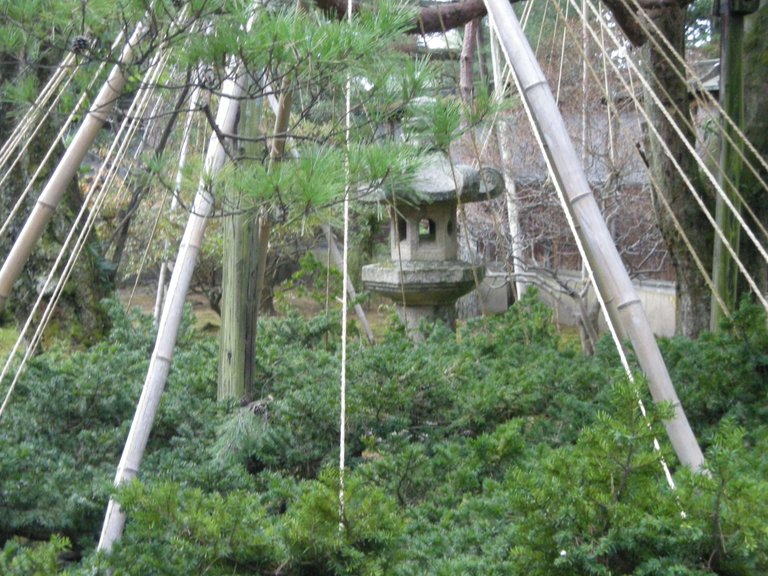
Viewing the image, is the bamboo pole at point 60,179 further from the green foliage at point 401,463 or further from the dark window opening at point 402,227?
the dark window opening at point 402,227

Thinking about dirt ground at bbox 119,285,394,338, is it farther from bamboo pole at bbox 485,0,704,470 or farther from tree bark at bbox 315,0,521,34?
bamboo pole at bbox 485,0,704,470

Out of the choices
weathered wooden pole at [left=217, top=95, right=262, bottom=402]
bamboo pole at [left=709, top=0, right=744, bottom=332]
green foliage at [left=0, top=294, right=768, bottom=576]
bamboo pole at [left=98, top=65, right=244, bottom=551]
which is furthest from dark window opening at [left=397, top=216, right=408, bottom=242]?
bamboo pole at [left=98, top=65, right=244, bottom=551]

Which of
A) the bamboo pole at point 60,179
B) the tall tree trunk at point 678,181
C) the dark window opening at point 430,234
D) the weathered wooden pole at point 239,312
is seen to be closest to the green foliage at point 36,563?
the bamboo pole at point 60,179

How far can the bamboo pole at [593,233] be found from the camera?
1.63 m

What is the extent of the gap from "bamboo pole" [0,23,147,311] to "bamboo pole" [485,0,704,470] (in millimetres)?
812

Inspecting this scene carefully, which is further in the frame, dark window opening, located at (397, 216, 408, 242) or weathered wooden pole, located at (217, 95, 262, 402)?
dark window opening, located at (397, 216, 408, 242)

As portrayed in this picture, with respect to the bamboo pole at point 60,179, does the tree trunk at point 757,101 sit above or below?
above

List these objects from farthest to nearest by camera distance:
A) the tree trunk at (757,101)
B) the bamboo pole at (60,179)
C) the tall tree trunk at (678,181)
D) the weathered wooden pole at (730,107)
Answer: the tall tree trunk at (678,181) < the tree trunk at (757,101) < the weathered wooden pole at (730,107) < the bamboo pole at (60,179)

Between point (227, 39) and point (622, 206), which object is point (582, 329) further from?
point (227, 39)

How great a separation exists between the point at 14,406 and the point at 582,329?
4.78 meters

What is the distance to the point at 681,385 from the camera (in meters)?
2.60

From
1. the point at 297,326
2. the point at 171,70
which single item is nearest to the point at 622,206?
the point at 297,326

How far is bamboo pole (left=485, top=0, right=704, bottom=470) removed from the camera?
5.35 ft

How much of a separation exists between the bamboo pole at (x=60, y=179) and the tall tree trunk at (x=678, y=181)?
2187 mm
